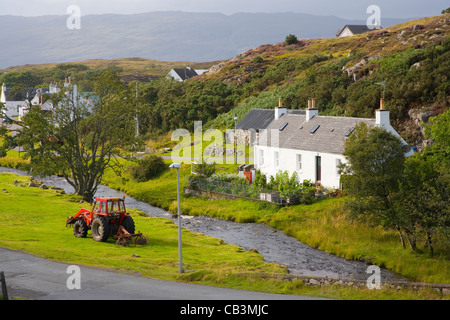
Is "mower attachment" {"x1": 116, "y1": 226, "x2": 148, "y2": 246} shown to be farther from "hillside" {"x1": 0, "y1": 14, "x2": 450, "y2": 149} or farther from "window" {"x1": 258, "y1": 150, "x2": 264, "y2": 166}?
"hillside" {"x1": 0, "y1": 14, "x2": 450, "y2": 149}

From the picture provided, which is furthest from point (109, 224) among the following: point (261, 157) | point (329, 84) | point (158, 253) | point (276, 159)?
point (329, 84)

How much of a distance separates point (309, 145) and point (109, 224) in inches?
857

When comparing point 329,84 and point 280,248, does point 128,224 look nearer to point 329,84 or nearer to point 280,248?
point 280,248

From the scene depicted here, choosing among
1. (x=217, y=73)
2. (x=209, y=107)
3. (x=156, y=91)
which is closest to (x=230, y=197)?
(x=209, y=107)

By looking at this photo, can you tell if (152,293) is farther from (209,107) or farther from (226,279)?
(209,107)

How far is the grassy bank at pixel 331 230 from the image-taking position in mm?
29953

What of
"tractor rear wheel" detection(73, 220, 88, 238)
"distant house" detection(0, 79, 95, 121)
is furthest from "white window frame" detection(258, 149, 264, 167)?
"tractor rear wheel" detection(73, 220, 88, 238)

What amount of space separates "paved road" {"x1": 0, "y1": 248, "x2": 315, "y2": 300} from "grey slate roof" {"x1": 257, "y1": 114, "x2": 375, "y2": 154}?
963 inches

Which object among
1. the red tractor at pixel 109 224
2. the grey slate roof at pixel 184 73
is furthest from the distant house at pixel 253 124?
the grey slate roof at pixel 184 73

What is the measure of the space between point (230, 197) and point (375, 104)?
72.9ft

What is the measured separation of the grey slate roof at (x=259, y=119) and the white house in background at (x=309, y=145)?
300 inches

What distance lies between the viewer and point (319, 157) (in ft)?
153

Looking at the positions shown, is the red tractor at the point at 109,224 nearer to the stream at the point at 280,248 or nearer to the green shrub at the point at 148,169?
the stream at the point at 280,248

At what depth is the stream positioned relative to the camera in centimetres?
2997
